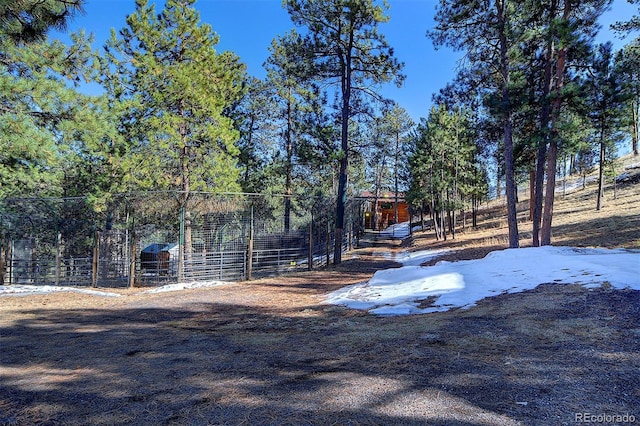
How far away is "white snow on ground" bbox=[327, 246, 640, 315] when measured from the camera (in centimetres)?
524

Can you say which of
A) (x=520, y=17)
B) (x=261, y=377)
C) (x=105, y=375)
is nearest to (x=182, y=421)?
(x=261, y=377)

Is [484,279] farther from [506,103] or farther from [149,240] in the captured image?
[149,240]

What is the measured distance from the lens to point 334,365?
2.92m

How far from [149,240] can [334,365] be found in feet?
29.4

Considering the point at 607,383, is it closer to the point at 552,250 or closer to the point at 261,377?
the point at 261,377

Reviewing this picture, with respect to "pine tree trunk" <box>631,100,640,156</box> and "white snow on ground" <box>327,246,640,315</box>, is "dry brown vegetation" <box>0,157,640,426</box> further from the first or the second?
"pine tree trunk" <box>631,100,640,156</box>

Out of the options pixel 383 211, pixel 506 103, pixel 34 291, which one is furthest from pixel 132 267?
pixel 383 211

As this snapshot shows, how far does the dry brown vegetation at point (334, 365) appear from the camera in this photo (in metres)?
2.09

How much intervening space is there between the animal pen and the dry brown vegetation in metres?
4.01

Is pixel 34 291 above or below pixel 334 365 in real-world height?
below

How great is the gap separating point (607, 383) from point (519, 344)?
0.85m

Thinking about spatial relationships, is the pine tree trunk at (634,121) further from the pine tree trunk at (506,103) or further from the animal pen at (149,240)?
the animal pen at (149,240)

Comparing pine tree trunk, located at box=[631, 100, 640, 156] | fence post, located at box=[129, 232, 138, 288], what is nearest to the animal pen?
fence post, located at box=[129, 232, 138, 288]

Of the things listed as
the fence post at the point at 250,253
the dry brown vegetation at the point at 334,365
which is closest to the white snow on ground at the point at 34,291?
the dry brown vegetation at the point at 334,365
